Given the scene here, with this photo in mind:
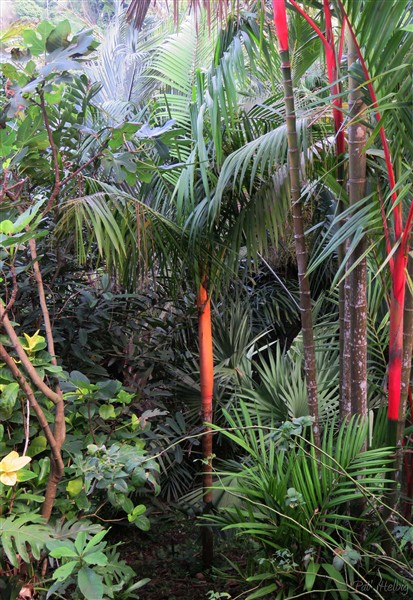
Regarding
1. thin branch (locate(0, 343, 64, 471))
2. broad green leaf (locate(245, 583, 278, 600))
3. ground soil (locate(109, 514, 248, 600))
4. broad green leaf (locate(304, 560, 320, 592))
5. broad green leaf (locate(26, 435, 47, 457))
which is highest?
thin branch (locate(0, 343, 64, 471))

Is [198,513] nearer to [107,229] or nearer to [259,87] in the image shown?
[107,229]

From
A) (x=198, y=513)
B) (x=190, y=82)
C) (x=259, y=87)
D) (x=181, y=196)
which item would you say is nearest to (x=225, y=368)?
(x=198, y=513)

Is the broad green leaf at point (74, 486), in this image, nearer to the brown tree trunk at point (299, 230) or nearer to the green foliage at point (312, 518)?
the green foliage at point (312, 518)

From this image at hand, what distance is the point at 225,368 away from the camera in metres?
3.26

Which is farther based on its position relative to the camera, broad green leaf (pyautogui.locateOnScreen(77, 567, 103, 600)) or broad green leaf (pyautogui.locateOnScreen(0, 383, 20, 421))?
broad green leaf (pyautogui.locateOnScreen(0, 383, 20, 421))

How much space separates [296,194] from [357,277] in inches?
13.3

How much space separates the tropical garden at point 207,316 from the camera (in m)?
1.64

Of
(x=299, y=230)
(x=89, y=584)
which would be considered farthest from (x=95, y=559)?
(x=299, y=230)

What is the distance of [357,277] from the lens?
1.94 meters

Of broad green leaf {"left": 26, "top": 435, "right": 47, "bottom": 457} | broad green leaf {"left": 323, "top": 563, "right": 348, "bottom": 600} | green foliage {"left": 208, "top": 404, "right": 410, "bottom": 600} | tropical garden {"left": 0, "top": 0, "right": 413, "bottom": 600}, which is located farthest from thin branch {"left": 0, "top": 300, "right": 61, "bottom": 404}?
broad green leaf {"left": 323, "top": 563, "right": 348, "bottom": 600}

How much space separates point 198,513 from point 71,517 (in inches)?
43.6

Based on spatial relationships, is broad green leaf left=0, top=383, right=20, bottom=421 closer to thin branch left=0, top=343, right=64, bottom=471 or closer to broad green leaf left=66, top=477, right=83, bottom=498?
thin branch left=0, top=343, right=64, bottom=471

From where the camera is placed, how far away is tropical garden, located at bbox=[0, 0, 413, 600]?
1.64 m

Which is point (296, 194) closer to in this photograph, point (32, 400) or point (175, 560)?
point (32, 400)
